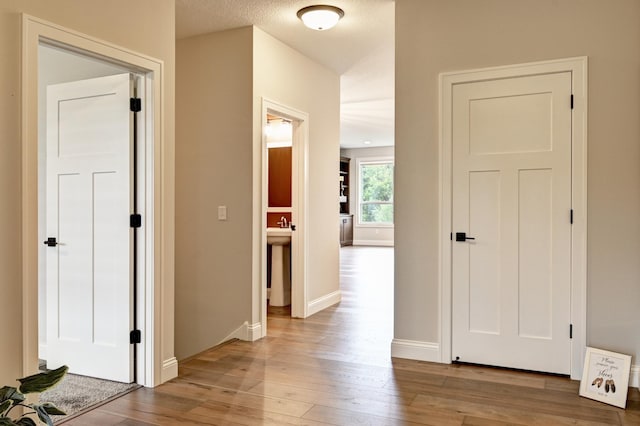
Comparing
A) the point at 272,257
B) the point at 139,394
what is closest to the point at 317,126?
the point at 272,257

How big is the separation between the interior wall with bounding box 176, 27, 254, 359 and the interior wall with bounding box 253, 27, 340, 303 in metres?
0.18

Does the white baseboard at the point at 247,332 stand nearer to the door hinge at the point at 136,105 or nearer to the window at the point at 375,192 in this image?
the door hinge at the point at 136,105

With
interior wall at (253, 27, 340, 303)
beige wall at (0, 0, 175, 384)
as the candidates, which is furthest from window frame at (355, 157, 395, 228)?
beige wall at (0, 0, 175, 384)

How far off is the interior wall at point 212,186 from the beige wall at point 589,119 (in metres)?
1.38

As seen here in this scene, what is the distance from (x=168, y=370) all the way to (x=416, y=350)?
178 centimetres

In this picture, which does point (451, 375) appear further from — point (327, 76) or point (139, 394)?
point (327, 76)

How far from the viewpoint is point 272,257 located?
5598 millimetres

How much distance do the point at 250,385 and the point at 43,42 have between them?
231 centimetres

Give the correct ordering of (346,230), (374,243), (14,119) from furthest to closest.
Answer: (374,243) < (346,230) < (14,119)

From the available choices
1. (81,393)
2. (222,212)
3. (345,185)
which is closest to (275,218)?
(222,212)

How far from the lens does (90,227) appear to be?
325 centimetres

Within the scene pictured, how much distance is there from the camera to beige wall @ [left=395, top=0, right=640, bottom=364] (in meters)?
3.12

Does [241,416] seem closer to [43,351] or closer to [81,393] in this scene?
[81,393]

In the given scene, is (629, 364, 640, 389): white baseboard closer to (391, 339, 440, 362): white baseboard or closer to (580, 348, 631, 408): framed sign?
(580, 348, 631, 408): framed sign
